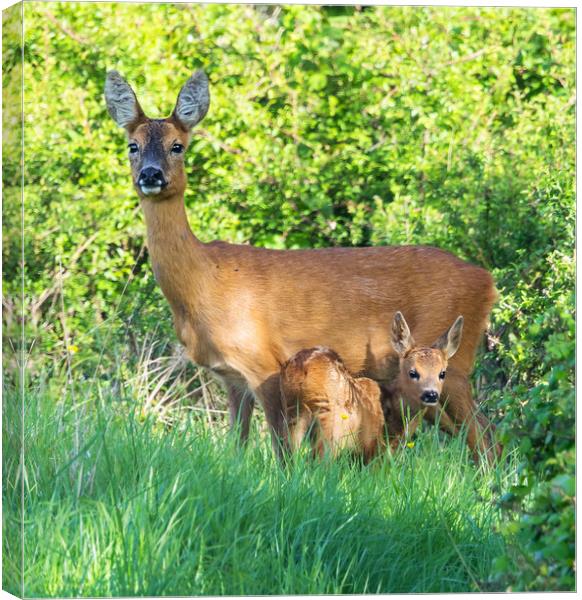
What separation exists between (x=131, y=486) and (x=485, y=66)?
5.73m

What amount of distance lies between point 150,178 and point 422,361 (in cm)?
182

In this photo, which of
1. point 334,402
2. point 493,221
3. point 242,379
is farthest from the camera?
point 493,221

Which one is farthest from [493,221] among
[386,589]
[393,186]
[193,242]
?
[386,589]

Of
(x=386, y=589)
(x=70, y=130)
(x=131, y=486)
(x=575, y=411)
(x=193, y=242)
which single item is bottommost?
(x=386, y=589)

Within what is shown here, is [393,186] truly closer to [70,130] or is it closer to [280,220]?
[280,220]

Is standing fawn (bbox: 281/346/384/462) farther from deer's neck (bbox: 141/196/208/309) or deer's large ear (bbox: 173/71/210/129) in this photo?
deer's large ear (bbox: 173/71/210/129)

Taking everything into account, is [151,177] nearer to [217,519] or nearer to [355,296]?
[355,296]

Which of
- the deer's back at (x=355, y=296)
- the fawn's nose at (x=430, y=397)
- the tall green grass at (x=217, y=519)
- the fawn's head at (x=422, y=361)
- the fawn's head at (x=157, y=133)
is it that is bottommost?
the tall green grass at (x=217, y=519)

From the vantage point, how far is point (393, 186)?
34.4 ft

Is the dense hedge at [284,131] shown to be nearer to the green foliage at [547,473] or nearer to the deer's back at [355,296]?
the deer's back at [355,296]

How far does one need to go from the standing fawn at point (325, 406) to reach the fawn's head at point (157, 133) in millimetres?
1225

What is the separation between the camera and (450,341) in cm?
805

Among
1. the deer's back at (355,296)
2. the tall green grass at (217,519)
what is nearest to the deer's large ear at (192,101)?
the deer's back at (355,296)

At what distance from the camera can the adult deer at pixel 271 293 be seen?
776cm
